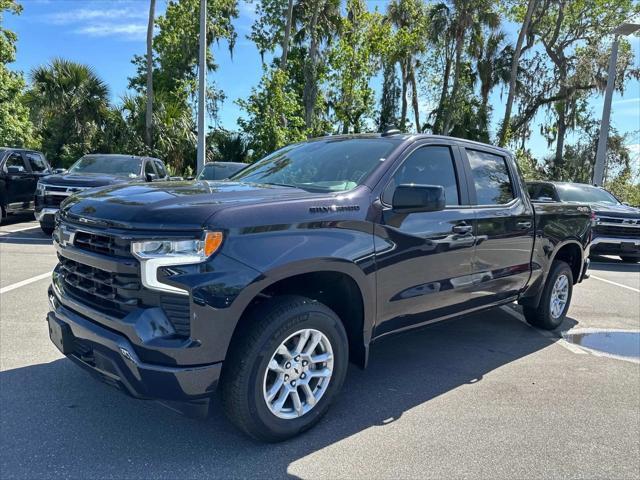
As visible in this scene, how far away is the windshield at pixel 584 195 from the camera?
11.5 meters

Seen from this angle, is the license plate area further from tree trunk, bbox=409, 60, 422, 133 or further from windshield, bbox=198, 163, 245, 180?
tree trunk, bbox=409, 60, 422, 133

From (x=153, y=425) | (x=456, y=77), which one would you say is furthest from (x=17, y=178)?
(x=456, y=77)

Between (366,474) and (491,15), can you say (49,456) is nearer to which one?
(366,474)

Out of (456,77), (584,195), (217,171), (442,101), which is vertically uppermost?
(456,77)

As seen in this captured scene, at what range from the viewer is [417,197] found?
3.24 m

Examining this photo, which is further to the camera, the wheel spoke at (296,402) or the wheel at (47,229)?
the wheel at (47,229)

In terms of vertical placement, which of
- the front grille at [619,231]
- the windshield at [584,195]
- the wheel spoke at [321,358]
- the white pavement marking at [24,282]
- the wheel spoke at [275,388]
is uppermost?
the windshield at [584,195]

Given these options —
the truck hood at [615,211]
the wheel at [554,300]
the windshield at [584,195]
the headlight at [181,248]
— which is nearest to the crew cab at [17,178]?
the headlight at [181,248]

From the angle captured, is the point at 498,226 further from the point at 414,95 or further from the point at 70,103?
the point at 414,95

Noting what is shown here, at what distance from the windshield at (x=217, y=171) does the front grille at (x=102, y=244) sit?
31.9 feet

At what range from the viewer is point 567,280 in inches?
226

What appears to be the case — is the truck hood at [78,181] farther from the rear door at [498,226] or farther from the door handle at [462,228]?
the door handle at [462,228]

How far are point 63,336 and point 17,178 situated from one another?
33.4 ft

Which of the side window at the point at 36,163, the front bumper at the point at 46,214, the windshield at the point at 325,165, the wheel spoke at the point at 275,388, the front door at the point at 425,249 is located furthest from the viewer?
the side window at the point at 36,163
